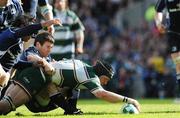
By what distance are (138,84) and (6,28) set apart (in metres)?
13.0

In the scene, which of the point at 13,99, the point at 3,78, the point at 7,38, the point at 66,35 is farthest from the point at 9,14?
the point at 66,35

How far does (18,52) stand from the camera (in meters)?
12.4

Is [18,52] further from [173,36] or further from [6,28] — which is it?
[173,36]

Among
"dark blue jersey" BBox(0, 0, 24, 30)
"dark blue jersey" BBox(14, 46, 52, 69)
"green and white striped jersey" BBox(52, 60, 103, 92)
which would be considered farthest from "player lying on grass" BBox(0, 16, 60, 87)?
"green and white striped jersey" BBox(52, 60, 103, 92)

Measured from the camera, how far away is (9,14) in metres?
12.1

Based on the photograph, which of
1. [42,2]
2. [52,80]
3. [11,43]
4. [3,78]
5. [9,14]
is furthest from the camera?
[42,2]

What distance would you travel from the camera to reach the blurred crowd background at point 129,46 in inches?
963

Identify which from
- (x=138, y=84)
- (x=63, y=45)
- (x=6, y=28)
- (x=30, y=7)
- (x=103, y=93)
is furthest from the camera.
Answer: (x=138, y=84)

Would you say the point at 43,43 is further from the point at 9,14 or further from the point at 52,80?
the point at 9,14

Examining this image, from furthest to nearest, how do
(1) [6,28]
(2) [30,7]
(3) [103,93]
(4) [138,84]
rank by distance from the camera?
1. (4) [138,84]
2. (2) [30,7]
3. (1) [6,28]
4. (3) [103,93]

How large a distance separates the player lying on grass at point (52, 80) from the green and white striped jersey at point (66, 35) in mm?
4928

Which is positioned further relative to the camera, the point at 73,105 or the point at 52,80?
the point at 73,105

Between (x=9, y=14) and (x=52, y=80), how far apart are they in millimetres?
1512

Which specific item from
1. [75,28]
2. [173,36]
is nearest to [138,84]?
[75,28]
